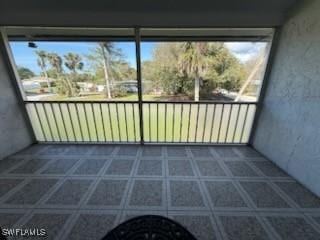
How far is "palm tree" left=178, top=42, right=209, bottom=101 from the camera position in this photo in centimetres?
273

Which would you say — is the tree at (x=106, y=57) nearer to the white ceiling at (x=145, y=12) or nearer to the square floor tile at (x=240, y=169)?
the white ceiling at (x=145, y=12)

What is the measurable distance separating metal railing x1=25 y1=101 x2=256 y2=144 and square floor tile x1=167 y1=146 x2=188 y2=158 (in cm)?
20

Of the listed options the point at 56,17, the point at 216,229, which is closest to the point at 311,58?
the point at 216,229

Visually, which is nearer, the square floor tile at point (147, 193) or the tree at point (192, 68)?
the square floor tile at point (147, 193)

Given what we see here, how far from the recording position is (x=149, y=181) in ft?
6.97

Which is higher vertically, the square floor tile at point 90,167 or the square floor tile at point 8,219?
the square floor tile at point 8,219

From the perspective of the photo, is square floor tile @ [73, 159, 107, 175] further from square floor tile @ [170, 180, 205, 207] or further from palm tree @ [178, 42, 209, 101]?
palm tree @ [178, 42, 209, 101]

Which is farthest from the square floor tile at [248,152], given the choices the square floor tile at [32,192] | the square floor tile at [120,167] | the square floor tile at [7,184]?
the square floor tile at [7,184]

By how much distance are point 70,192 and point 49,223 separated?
1.36 feet

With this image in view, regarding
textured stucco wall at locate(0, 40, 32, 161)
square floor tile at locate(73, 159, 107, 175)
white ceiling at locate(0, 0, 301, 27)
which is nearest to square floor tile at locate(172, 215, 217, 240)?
square floor tile at locate(73, 159, 107, 175)

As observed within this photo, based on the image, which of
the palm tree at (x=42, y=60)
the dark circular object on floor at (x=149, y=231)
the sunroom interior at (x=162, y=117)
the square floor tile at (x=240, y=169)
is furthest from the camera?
the palm tree at (x=42, y=60)

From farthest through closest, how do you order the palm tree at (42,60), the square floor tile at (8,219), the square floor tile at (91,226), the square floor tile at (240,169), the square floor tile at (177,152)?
the square floor tile at (177,152), the palm tree at (42,60), the square floor tile at (240,169), the square floor tile at (8,219), the square floor tile at (91,226)

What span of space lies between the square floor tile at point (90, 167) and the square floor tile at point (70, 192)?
0.18 metres

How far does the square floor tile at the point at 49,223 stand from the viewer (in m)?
1.44
